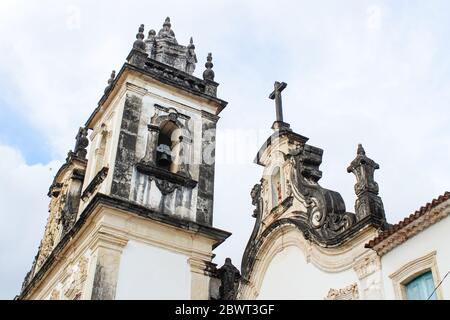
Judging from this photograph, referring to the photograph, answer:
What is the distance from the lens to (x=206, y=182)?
15227 mm

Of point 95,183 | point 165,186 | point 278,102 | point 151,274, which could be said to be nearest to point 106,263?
point 151,274

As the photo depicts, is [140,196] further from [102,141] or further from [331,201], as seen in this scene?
[331,201]

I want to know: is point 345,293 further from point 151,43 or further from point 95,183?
point 151,43

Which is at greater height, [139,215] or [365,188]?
[139,215]

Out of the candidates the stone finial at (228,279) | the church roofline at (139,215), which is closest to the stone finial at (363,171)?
the stone finial at (228,279)

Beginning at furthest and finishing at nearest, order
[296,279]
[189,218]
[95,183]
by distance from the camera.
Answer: [95,183], [189,218], [296,279]

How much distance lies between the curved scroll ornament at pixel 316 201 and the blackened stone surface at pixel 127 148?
3.77 m

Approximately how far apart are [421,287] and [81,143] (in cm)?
1203

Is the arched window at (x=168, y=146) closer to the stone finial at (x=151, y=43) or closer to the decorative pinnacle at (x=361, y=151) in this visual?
the stone finial at (x=151, y=43)

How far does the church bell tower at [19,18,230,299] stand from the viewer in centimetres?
1310

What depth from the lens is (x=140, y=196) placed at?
549 inches

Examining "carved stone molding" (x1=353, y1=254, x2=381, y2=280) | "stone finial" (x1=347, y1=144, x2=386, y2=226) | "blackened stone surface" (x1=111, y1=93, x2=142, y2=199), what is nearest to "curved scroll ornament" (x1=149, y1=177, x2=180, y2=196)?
"blackened stone surface" (x1=111, y1=93, x2=142, y2=199)
